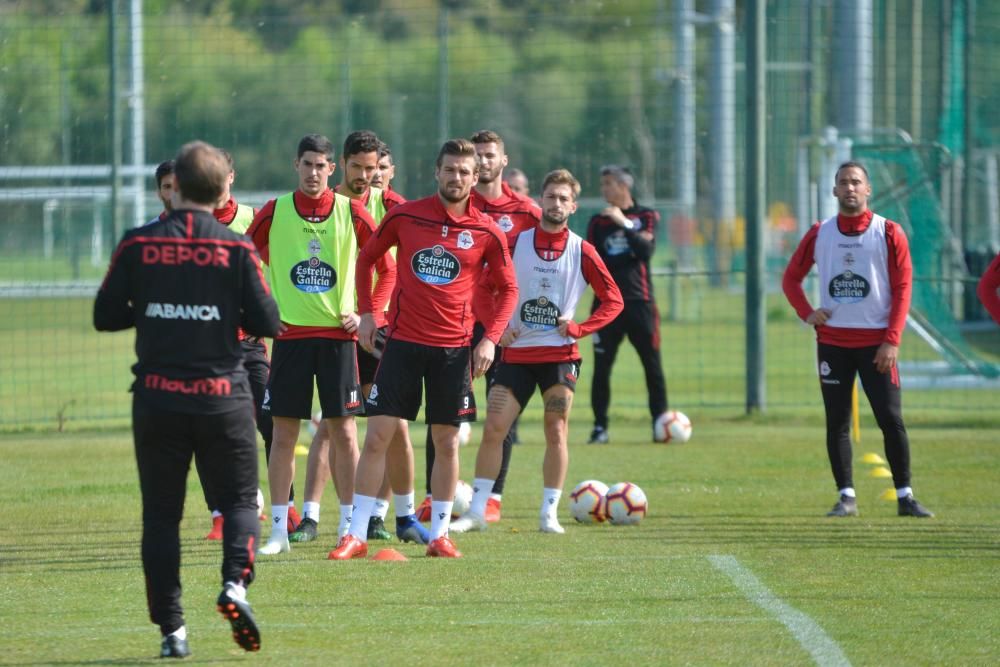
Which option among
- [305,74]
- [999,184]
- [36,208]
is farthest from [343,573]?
[999,184]

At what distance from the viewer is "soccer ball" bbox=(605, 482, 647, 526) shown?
9531mm

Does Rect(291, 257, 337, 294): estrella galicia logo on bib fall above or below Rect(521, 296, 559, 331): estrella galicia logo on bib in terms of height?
above

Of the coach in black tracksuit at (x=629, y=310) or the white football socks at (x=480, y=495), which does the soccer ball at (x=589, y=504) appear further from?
the coach in black tracksuit at (x=629, y=310)

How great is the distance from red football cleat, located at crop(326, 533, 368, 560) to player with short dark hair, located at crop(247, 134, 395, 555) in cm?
42

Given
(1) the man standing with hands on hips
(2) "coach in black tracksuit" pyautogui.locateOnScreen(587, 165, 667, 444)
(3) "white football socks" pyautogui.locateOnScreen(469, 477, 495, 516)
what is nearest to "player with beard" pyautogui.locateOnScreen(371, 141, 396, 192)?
(3) "white football socks" pyautogui.locateOnScreen(469, 477, 495, 516)

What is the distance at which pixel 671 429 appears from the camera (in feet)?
45.9

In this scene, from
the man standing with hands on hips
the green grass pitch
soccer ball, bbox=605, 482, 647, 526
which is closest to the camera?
the green grass pitch

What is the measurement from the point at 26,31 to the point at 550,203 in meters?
9.47

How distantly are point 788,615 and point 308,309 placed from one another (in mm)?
3196

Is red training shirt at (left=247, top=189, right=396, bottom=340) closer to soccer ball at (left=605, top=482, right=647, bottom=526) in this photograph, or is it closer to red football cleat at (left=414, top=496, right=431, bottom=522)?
red football cleat at (left=414, top=496, right=431, bottom=522)

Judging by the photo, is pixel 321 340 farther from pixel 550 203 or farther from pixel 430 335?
pixel 550 203

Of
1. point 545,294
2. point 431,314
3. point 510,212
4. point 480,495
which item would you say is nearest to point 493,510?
point 480,495

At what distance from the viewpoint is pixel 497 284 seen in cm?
823

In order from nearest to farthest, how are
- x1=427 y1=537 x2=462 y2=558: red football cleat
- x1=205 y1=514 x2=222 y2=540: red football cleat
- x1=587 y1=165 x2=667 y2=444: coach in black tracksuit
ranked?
x1=427 y1=537 x2=462 y2=558: red football cleat < x1=205 y1=514 x2=222 y2=540: red football cleat < x1=587 y1=165 x2=667 y2=444: coach in black tracksuit
